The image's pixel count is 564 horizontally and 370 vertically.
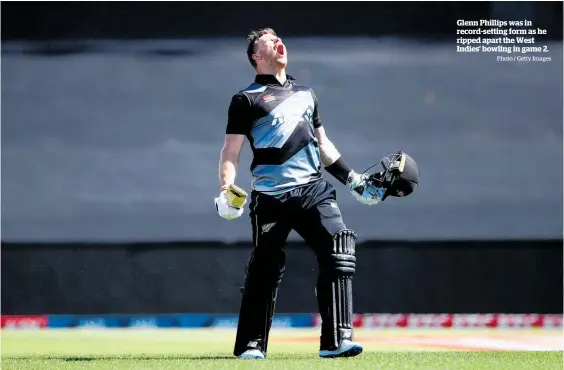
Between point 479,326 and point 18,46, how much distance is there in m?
5.63

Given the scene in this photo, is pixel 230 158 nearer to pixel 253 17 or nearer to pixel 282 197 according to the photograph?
pixel 282 197

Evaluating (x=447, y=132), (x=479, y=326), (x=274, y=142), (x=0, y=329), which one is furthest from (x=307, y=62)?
(x=274, y=142)

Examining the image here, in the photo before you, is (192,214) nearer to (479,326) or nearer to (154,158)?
(154,158)

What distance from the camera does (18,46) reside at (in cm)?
1213

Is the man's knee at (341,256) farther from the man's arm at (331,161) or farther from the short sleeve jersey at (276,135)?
the man's arm at (331,161)

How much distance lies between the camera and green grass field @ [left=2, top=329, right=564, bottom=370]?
225 inches

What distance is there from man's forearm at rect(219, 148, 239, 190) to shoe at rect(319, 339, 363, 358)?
1.03m

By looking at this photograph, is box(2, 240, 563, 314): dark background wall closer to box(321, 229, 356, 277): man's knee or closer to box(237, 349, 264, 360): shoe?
box(237, 349, 264, 360): shoe

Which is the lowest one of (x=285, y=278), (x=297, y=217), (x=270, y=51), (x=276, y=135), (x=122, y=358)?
Result: (x=122, y=358)

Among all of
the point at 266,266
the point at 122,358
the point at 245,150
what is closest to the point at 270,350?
the point at 122,358

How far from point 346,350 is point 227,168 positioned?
3.73 feet

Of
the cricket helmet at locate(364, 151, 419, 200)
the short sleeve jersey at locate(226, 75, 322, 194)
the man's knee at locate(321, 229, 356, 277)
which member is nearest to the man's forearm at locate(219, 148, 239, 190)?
the short sleeve jersey at locate(226, 75, 322, 194)

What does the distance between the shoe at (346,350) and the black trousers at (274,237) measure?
224 mm

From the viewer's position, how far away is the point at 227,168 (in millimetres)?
6062
